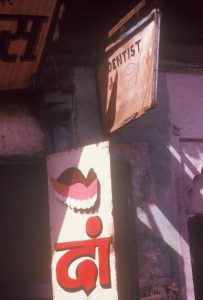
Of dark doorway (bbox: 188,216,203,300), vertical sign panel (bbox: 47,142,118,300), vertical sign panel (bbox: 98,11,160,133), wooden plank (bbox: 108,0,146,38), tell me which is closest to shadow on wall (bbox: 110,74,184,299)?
dark doorway (bbox: 188,216,203,300)

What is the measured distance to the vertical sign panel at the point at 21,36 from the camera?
443cm

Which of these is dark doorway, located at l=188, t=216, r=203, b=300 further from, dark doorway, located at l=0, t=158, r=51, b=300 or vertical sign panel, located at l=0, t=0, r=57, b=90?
vertical sign panel, located at l=0, t=0, r=57, b=90

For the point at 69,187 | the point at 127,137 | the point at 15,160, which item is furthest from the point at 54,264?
the point at 127,137

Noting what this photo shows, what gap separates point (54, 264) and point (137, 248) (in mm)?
1070

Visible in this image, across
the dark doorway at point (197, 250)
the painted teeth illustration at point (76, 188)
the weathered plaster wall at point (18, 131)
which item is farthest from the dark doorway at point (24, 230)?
the dark doorway at point (197, 250)

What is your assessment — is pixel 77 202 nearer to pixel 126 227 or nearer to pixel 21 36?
pixel 126 227

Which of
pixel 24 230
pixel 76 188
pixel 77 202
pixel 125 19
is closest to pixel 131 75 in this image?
pixel 125 19

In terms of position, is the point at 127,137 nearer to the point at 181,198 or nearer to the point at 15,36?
the point at 181,198

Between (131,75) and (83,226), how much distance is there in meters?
1.61

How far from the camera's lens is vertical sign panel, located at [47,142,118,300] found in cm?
442

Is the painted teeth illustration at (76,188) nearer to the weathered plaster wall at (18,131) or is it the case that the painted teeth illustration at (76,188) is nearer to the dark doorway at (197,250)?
the weathered plaster wall at (18,131)

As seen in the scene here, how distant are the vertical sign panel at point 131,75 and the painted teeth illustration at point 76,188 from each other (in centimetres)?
66

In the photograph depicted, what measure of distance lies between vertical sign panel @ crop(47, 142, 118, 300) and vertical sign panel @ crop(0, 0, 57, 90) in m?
0.99

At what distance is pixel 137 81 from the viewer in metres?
4.62
